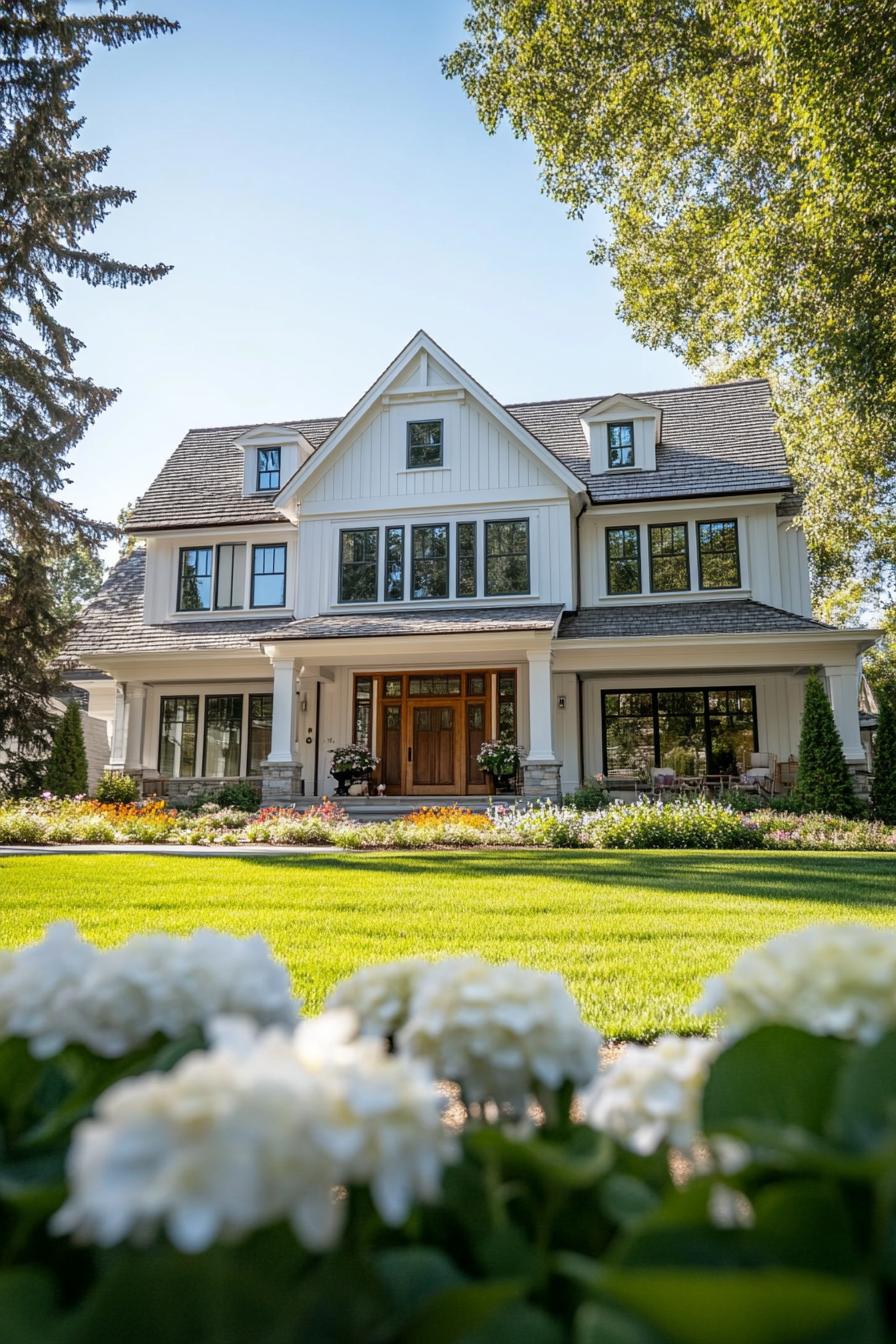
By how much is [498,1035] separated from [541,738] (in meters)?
15.3

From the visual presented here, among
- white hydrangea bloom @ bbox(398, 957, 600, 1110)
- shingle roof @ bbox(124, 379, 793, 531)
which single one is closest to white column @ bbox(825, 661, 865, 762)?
shingle roof @ bbox(124, 379, 793, 531)

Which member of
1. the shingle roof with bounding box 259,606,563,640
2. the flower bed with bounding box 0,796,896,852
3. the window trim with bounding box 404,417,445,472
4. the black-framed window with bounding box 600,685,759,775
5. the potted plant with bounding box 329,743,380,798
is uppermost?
the window trim with bounding box 404,417,445,472

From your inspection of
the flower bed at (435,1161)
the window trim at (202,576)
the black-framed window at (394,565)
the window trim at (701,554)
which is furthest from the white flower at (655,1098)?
the window trim at (202,576)

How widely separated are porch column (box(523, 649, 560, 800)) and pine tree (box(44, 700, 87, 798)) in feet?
28.0

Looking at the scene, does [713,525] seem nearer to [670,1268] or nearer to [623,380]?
[623,380]

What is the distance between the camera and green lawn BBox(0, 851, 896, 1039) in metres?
4.54

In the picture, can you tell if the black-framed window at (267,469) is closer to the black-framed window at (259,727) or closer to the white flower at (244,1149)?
the black-framed window at (259,727)

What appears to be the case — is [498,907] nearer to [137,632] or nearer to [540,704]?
[540,704]

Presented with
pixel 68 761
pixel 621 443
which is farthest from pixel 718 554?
pixel 68 761

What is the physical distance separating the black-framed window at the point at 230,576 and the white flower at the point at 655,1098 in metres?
20.2

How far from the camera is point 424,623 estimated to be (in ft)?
57.1

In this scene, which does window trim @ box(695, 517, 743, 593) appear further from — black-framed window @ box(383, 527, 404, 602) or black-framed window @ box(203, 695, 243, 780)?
black-framed window @ box(203, 695, 243, 780)

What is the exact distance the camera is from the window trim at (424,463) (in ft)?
62.5

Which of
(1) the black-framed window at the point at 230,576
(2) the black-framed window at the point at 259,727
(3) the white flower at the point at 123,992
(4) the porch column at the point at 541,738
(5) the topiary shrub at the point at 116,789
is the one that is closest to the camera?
(3) the white flower at the point at 123,992
